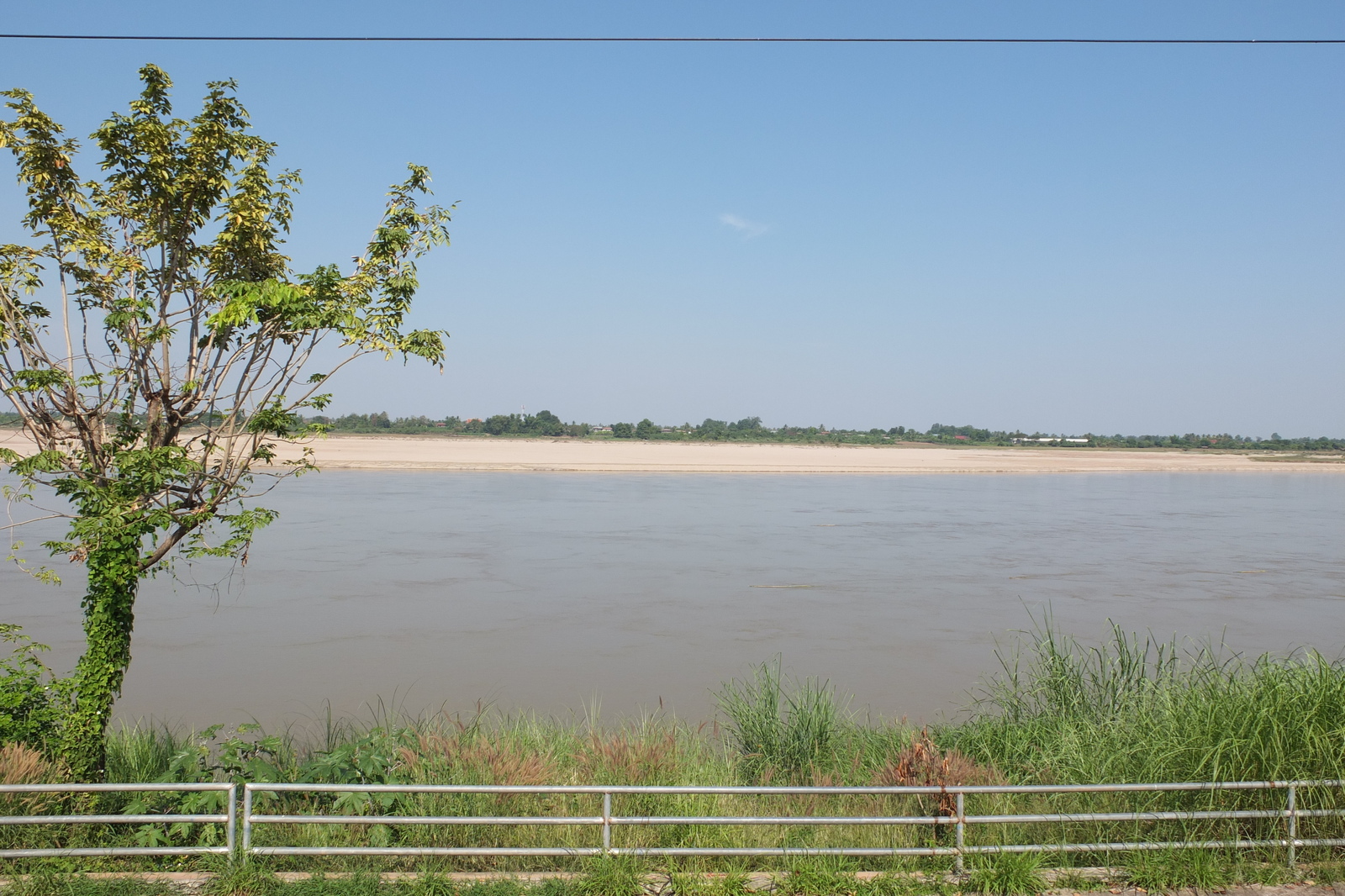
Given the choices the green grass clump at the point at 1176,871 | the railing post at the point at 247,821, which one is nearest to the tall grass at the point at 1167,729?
the green grass clump at the point at 1176,871

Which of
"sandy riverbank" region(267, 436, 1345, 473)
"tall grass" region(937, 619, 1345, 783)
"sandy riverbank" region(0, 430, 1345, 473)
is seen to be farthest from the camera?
"sandy riverbank" region(267, 436, 1345, 473)

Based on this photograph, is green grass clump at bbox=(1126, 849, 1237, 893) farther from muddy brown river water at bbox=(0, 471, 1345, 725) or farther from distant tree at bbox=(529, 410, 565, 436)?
distant tree at bbox=(529, 410, 565, 436)

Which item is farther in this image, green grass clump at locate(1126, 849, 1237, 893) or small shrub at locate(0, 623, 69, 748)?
small shrub at locate(0, 623, 69, 748)

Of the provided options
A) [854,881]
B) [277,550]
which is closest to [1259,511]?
[277,550]

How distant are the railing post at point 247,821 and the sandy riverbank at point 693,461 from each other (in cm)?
4645

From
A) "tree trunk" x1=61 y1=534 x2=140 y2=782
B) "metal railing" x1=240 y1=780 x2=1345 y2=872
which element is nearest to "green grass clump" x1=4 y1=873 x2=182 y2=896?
"metal railing" x1=240 y1=780 x2=1345 y2=872

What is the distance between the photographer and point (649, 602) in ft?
53.0

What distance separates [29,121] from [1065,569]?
66.4 feet

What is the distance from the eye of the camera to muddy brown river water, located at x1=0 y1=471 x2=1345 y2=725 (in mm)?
11391

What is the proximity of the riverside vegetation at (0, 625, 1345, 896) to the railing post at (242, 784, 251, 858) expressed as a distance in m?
0.10

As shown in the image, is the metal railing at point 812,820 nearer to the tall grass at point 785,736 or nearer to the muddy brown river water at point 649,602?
the tall grass at point 785,736

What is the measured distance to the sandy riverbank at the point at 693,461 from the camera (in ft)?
182

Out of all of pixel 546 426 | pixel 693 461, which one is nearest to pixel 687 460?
pixel 693 461

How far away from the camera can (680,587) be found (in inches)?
686
